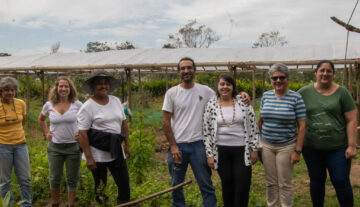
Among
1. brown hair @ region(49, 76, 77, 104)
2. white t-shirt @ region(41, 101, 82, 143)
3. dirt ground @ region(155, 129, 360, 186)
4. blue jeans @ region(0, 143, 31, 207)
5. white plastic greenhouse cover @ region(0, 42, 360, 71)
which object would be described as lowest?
dirt ground @ region(155, 129, 360, 186)

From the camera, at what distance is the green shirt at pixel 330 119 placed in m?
2.95

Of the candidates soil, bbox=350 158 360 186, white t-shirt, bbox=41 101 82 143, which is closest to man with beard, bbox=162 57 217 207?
white t-shirt, bbox=41 101 82 143

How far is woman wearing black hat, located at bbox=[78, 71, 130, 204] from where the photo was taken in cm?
308

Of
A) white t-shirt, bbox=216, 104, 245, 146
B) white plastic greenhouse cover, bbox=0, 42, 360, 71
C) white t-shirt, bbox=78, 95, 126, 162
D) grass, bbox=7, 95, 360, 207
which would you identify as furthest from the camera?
white plastic greenhouse cover, bbox=0, 42, 360, 71

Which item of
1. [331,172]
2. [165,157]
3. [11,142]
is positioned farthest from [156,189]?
[165,157]

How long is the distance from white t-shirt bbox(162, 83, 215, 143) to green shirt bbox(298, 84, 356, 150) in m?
1.02

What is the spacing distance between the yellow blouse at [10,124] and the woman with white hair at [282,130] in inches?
99.4

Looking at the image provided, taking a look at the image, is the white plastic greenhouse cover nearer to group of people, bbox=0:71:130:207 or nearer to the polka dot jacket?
group of people, bbox=0:71:130:207

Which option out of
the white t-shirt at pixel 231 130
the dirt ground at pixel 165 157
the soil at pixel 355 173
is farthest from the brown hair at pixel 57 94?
the soil at pixel 355 173

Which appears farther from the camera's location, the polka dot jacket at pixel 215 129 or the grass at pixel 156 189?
the grass at pixel 156 189

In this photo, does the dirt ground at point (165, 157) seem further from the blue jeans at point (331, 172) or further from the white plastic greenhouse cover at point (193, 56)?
the blue jeans at point (331, 172)

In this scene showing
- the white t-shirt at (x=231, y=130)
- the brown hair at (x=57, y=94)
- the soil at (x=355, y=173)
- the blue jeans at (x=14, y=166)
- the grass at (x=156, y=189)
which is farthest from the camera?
the soil at (x=355, y=173)

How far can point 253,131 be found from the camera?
2.98 meters

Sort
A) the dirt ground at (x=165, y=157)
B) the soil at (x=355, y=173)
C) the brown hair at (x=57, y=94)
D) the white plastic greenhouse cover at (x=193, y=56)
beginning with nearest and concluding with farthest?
1. the brown hair at (x=57, y=94)
2. the soil at (x=355, y=173)
3. the dirt ground at (x=165, y=157)
4. the white plastic greenhouse cover at (x=193, y=56)
